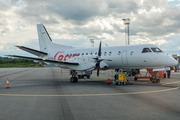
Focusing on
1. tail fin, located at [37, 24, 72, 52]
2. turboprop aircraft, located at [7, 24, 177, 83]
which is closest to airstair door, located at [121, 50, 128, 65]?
turboprop aircraft, located at [7, 24, 177, 83]

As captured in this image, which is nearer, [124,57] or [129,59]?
[129,59]

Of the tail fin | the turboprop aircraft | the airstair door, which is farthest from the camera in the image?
the tail fin

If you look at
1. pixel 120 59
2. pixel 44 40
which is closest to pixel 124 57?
pixel 120 59

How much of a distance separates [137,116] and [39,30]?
20.9m

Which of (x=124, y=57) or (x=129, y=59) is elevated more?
(x=124, y=57)

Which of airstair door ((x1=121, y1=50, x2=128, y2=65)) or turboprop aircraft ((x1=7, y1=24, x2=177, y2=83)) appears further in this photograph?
airstair door ((x1=121, y1=50, x2=128, y2=65))

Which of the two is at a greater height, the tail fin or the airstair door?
the tail fin

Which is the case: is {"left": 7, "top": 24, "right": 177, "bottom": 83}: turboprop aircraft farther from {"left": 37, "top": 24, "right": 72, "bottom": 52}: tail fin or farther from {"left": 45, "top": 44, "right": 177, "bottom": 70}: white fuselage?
{"left": 37, "top": 24, "right": 72, "bottom": 52}: tail fin

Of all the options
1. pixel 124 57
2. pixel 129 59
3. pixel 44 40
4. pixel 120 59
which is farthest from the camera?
pixel 44 40

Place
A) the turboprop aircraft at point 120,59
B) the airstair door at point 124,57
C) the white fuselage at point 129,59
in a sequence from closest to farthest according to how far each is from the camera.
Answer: the white fuselage at point 129,59, the turboprop aircraft at point 120,59, the airstair door at point 124,57

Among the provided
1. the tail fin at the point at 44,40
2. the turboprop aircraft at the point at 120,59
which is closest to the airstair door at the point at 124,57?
the turboprop aircraft at the point at 120,59

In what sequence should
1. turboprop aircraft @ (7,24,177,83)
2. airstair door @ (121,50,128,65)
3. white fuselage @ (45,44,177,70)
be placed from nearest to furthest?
white fuselage @ (45,44,177,70) → turboprop aircraft @ (7,24,177,83) → airstair door @ (121,50,128,65)

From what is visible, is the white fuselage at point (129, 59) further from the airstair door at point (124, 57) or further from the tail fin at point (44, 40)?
the tail fin at point (44, 40)

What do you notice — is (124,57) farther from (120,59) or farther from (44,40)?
(44,40)
